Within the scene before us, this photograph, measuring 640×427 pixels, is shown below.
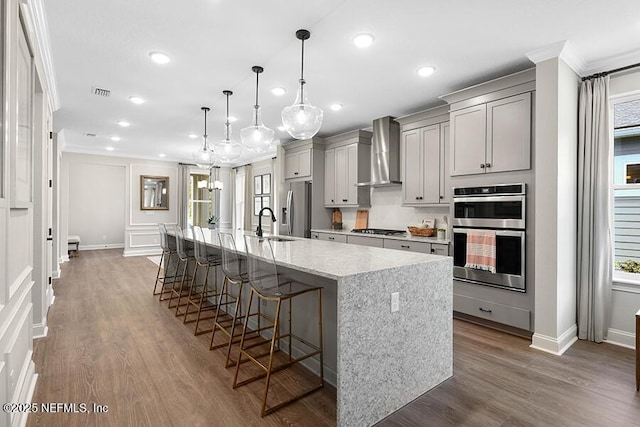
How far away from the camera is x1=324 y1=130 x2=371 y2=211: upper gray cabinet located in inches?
214

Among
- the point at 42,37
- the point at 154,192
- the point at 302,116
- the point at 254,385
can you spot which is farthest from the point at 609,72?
the point at 154,192

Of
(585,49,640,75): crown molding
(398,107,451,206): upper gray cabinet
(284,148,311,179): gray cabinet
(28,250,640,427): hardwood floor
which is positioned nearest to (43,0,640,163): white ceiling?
(585,49,640,75): crown molding

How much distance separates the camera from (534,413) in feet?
6.61

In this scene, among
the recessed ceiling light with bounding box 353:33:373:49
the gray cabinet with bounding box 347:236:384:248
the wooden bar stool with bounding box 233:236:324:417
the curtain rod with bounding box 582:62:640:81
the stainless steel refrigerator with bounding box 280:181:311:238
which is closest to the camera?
the wooden bar stool with bounding box 233:236:324:417

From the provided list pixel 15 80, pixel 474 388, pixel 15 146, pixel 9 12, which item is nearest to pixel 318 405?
pixel 474 388

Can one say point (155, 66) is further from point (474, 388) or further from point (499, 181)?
point (474, 388)

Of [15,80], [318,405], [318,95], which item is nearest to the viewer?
[15,80]

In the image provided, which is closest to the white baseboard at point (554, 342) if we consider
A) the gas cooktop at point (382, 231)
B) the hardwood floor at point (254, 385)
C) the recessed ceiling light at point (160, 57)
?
the hardwood floor at point (254, 385)

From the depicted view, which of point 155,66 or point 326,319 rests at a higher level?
point 155,66

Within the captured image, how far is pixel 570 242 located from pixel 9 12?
14.2 ft

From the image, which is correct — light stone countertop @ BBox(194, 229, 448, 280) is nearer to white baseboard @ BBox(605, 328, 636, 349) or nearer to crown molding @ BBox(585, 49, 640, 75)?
white baseboard @ BBox(605, 328, 636, 349)

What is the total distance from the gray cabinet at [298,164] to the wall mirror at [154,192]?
14.6 feet

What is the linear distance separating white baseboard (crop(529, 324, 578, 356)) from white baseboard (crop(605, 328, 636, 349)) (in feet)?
1.17

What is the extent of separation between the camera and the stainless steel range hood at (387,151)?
4796mm
